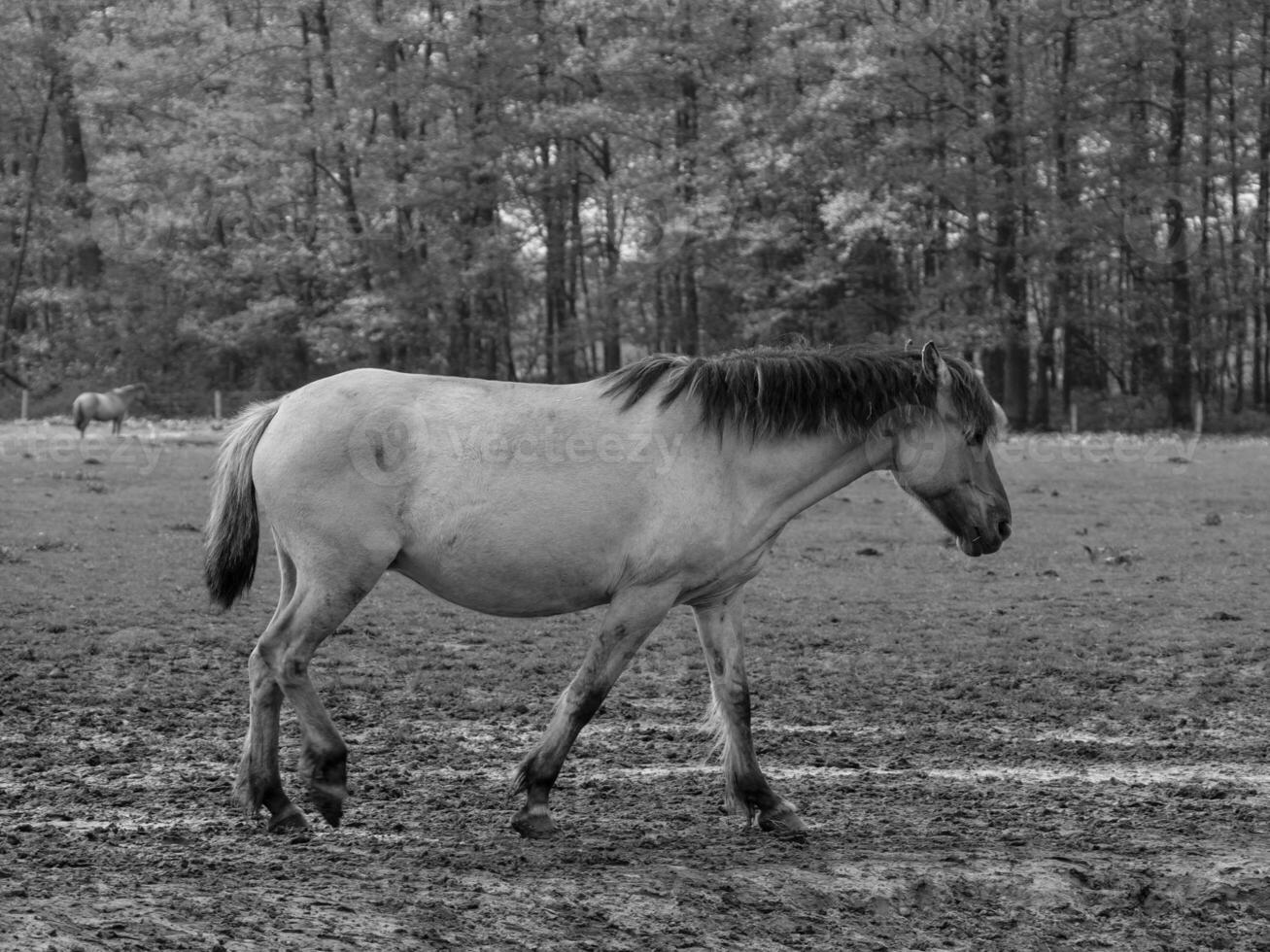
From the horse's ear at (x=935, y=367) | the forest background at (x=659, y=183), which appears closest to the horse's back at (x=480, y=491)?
the horse's ear at (x=935, y=367)

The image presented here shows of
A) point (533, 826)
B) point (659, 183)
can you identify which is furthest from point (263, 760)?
point (659, 183)

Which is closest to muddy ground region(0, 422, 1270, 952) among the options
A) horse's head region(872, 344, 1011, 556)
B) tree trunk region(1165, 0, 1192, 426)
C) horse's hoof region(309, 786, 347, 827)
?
horse's hoof region(309, 786, 347, 827)

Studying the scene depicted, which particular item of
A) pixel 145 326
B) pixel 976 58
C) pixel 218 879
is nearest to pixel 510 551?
pixel 218 879

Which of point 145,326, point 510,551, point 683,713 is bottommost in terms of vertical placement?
point 683,713

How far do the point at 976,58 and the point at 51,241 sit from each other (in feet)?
91.9

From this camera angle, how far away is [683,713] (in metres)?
7.76

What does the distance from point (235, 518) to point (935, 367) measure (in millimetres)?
3182

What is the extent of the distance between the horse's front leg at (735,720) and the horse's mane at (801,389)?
2.61ft

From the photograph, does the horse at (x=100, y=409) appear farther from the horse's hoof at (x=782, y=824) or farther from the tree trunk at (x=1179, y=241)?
the horse's hoof at (x=782, y=824)

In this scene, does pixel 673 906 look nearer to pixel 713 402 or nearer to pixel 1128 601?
pixel 713 402

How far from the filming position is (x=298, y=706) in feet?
18.6

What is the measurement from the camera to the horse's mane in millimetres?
5871

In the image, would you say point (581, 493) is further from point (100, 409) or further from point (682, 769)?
point (100, 409)

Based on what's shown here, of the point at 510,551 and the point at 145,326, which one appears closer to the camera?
the point at 510,551
